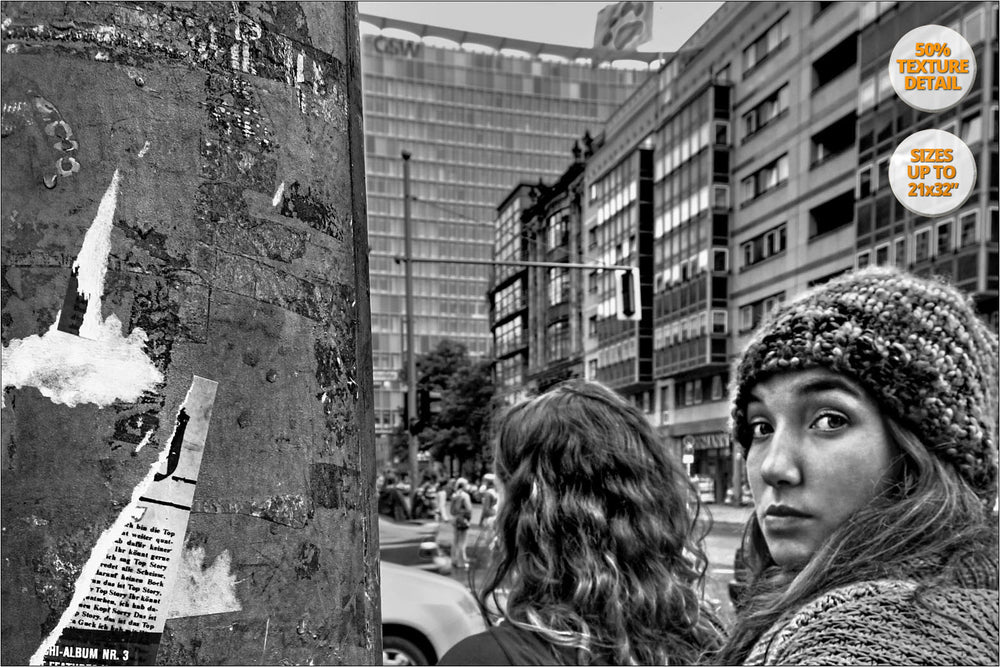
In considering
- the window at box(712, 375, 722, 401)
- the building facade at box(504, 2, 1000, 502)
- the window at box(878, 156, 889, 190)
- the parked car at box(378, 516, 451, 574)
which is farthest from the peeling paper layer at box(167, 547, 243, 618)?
the window at box(712, 375, 722, 401)

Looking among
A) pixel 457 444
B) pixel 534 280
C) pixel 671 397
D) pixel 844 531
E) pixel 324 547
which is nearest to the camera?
pixel 324 547

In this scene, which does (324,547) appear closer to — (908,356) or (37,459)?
(37,459)

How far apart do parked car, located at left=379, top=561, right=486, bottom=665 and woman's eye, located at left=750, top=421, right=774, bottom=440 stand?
17.1 ft

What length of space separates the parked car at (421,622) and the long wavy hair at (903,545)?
5.35 meters

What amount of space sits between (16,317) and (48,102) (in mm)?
217

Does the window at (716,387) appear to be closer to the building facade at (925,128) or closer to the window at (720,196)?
the window at (720,196)

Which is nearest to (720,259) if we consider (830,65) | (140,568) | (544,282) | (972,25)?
(544,282)

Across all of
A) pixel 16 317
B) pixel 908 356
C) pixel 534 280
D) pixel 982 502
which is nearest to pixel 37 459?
pixel 16 317

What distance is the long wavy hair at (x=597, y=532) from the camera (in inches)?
82.1

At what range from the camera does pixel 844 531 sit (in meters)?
1.28

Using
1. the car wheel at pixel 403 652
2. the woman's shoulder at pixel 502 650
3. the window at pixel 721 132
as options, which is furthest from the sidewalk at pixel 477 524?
the window at pixel 721 132

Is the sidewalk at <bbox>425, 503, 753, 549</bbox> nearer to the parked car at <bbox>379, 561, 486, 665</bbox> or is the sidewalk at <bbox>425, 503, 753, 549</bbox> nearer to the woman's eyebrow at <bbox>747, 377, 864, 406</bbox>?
the parked car at <bbox>379, 561, 486, 665</bbox>

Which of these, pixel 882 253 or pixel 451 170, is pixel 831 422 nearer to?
pixel 882 253

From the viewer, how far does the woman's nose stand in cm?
138
